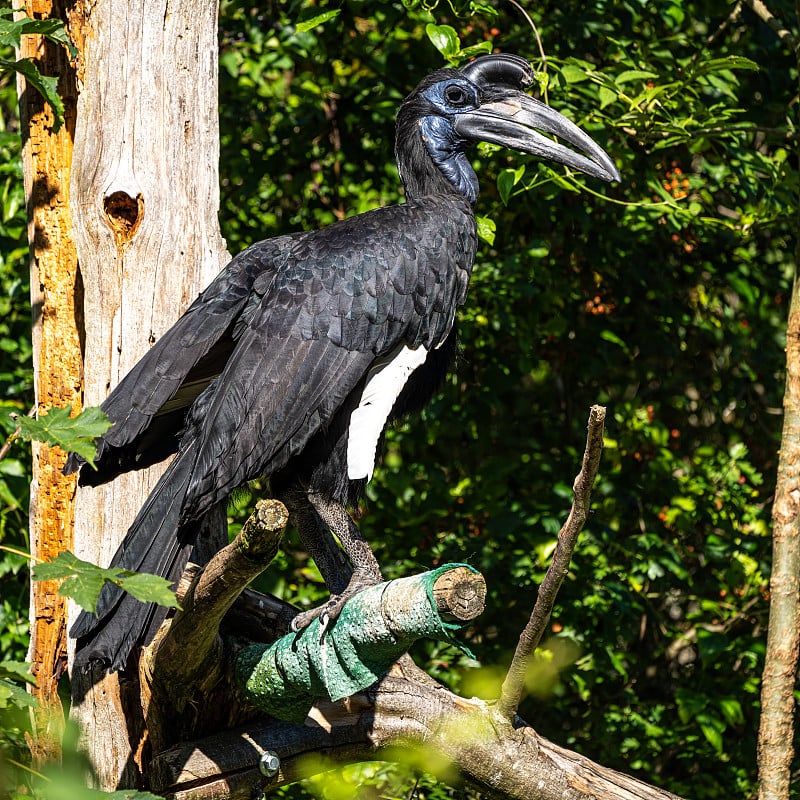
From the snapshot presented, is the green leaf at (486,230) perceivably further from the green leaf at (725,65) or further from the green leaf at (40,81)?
the green leaf at (40,81)

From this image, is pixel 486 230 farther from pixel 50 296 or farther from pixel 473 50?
pixel 50 296

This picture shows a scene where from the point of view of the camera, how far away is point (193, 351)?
3.14 metres

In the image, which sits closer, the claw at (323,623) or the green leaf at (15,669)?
the green leaf at (15,669)

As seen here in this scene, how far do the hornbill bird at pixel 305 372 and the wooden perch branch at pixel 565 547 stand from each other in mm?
592

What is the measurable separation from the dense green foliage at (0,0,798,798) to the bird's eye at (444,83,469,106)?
63 cm

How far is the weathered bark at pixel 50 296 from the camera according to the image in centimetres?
339

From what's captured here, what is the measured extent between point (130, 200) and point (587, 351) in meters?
2.77

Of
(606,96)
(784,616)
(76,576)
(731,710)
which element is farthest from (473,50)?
(731,710)

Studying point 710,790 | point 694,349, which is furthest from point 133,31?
point 710,790

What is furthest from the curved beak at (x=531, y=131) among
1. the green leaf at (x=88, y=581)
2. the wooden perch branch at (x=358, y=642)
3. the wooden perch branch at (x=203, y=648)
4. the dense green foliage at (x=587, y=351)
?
the green leaf at (x=88, y=581)

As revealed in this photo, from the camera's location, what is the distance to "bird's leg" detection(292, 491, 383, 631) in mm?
3109

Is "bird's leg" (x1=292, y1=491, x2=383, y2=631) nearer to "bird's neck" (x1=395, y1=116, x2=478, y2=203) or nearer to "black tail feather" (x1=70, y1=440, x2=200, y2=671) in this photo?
"black tail feather" (x1=70, y1=440, x2=200, y2=671)

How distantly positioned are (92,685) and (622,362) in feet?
11.5

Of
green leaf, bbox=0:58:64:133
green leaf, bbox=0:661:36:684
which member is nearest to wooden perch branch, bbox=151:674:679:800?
green leaf, bbox=0:661:36:684
